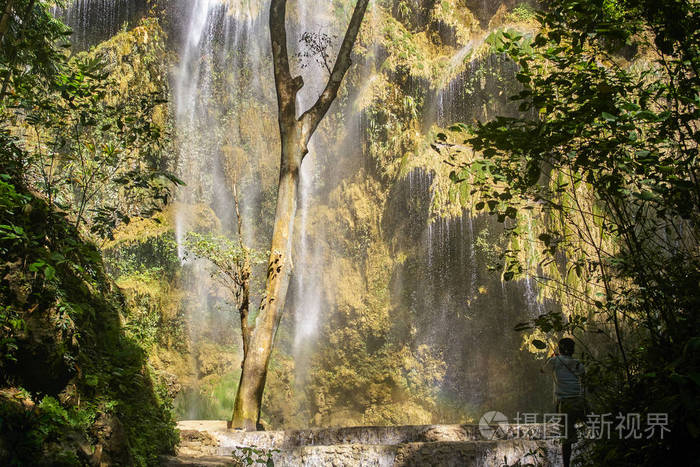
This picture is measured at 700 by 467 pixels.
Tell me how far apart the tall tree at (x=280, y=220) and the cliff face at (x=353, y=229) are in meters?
6.59

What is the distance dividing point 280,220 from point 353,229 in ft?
28.5

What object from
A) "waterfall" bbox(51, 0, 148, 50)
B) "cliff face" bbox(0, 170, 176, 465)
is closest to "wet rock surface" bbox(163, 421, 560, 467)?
"cliff face" bbox(0, 170, 176, 465)

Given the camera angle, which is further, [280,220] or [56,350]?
[280,220]

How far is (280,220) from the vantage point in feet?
27.7

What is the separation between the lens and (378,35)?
57.4 feet

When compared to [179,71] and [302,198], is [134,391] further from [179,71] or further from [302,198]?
[179,71]

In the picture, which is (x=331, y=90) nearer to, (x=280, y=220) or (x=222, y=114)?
(x=280, y=220)

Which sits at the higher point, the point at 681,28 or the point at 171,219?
the point at 171,219

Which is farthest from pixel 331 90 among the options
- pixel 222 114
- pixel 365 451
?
pixel 222 114

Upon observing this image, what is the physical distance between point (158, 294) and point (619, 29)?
15.5m

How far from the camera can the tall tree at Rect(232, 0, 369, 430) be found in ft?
25.2

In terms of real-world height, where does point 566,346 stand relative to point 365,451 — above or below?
above

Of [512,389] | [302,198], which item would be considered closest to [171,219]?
[302,198]

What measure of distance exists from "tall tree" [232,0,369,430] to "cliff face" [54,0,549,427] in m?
6.59
